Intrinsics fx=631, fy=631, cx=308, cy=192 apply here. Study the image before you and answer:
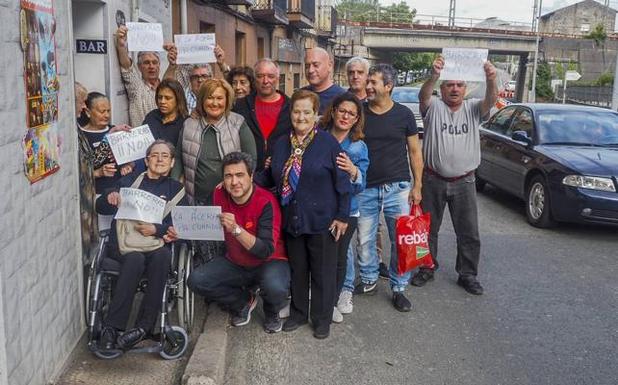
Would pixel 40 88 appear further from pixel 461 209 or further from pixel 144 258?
pixel 461 209

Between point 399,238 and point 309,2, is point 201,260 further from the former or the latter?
point 309,2

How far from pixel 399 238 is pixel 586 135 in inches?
190

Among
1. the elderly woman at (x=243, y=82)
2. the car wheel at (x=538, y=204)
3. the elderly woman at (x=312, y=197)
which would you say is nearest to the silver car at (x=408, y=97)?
the car wheel at (x=538, y=204)

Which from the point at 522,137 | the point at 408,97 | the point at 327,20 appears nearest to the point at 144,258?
the point at 522,137

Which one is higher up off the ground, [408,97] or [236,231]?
[408,97]

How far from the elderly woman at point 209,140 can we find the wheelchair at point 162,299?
0.51 metres

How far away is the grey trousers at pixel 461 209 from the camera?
5.59m

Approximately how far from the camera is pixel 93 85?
5.58m

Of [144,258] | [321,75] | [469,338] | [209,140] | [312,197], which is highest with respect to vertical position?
[321,75]

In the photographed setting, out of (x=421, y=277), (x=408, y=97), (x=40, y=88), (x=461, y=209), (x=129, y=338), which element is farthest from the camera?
(x=408, y=97)

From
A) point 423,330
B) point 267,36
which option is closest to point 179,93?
point 423,330

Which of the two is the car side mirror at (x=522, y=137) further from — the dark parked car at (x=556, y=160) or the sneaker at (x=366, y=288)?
the sneaker at (x=366, y=288)

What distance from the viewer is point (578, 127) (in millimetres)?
8789

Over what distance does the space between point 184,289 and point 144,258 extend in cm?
37
